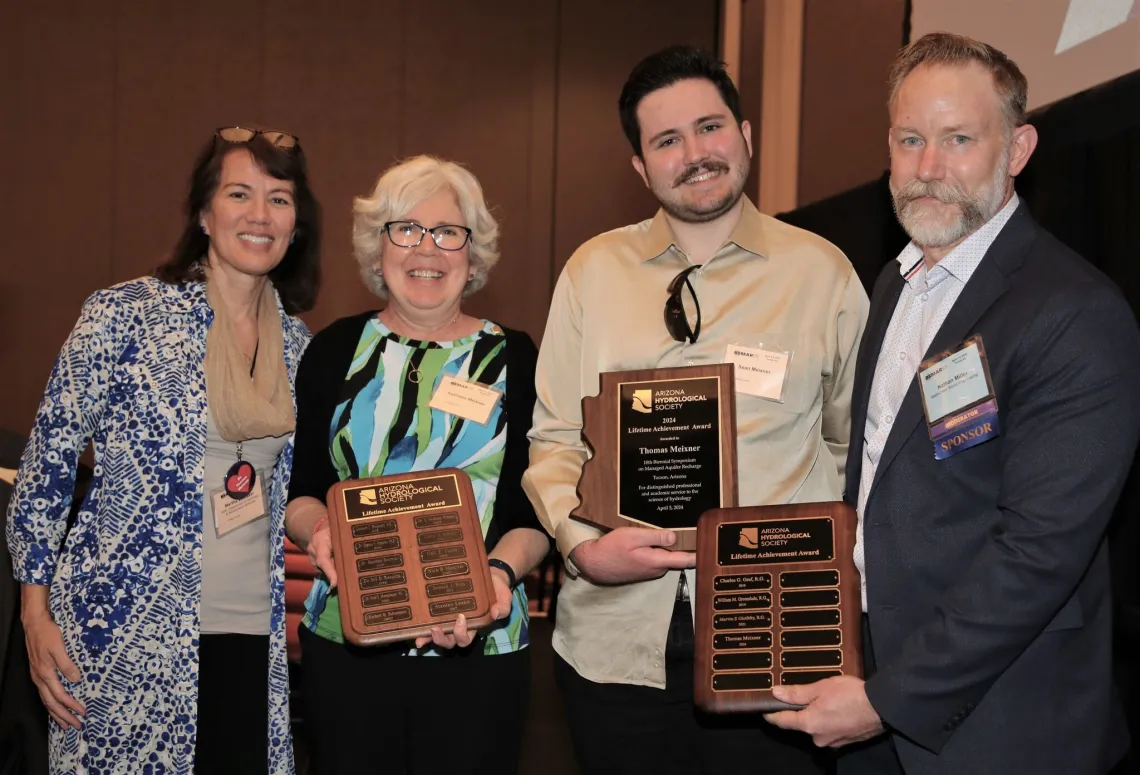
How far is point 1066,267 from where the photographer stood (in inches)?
64.7

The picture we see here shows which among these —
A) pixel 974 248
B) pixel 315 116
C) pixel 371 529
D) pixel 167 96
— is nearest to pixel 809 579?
pixel 974 248

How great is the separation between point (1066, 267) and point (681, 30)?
21.8 feet

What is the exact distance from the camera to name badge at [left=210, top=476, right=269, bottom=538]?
8.18 feet

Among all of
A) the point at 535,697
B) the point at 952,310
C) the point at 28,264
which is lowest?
the point at 535,697

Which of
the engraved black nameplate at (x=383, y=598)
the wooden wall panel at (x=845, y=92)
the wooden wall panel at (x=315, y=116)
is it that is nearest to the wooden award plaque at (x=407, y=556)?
the engraved black nameplate at (x=383, y=598)

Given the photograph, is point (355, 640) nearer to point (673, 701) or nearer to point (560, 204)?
point (673, 701)

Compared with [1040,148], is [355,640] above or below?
below

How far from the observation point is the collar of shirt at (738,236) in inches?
85.6

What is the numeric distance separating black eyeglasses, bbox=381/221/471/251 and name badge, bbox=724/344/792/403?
79 centimetres

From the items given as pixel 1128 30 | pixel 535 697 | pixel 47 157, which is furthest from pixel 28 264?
pixel 1128 30

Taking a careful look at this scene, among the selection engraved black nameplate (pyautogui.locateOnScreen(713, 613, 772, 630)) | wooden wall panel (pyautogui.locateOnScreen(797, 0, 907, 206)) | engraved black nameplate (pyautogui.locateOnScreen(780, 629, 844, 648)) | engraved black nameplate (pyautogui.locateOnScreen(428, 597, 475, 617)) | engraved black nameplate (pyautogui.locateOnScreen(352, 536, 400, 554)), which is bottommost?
engraved black nameplate (pyautogui.locateOnScreen(428, 597, 475, 617))

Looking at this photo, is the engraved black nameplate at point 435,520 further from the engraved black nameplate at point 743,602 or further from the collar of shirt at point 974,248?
the collar of shirt at point 974,248

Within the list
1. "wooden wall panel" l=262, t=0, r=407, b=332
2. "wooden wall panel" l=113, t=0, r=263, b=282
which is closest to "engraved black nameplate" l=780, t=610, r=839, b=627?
"wooden wall panel" l=262, t=0, r=407, b=332

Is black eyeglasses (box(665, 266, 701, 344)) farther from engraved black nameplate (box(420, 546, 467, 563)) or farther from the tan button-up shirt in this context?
engraved black nameplate (box(420, 546, 467, 563))
